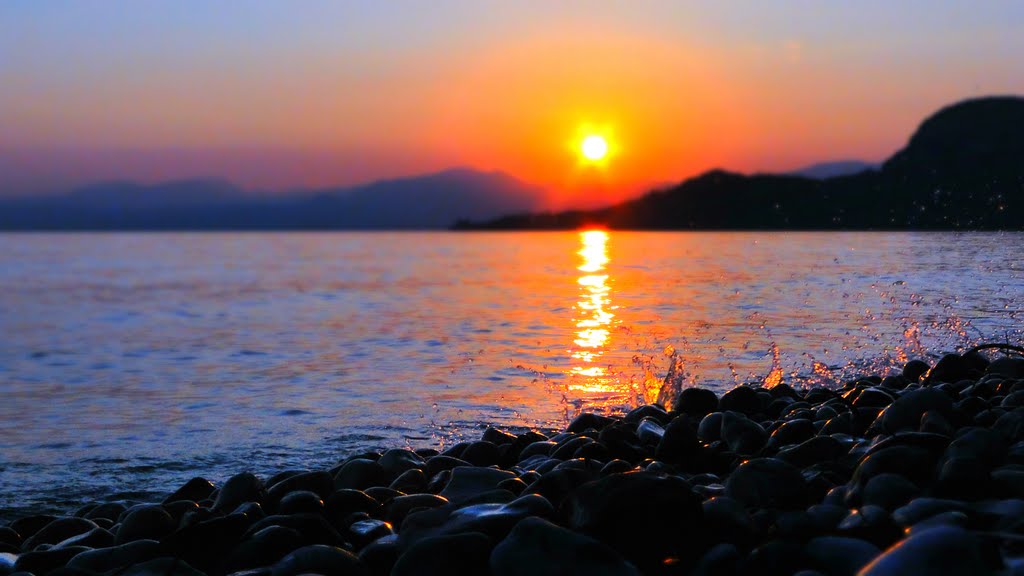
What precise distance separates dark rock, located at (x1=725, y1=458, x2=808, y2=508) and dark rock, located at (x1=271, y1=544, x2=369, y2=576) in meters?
1.67

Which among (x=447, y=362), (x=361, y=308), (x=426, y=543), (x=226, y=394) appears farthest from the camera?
(x=361, y=308)

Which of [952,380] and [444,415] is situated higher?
[952,380]

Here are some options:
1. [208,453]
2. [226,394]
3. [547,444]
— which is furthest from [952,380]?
[226,394]

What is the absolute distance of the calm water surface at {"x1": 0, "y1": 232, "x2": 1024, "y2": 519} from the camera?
9109 mm

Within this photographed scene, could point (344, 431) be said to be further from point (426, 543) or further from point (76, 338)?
point (76, 338)

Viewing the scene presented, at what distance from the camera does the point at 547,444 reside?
6.59 metres

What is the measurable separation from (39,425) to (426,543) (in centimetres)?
793

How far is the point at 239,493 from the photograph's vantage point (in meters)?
5.63

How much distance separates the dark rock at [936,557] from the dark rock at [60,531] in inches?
165

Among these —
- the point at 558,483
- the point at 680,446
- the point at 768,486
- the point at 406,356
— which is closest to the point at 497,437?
the point at 680,446

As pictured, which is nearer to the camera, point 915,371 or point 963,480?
point 963,480

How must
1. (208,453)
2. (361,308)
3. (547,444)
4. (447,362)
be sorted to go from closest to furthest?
1. (547,444)
2. (208,453)
3. (447,362)
4. (361,308)

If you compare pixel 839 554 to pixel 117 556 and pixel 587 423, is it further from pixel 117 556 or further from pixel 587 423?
pixel 587 423

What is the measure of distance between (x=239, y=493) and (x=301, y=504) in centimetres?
77
